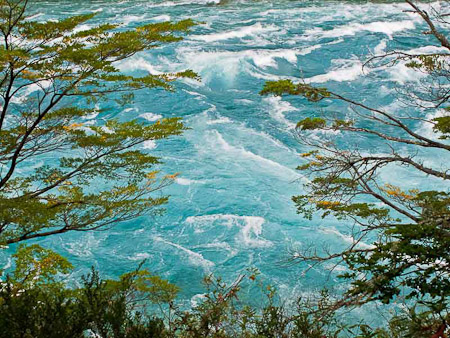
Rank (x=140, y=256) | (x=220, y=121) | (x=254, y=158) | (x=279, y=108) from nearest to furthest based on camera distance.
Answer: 1. (x=140, y=256)
2. (x=254, y=158)
3. (x=220, y=121)
4. (x=279, y=108)

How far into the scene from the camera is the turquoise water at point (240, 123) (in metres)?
11.2

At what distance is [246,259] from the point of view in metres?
10.9

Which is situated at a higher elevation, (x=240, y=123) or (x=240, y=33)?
(x=240, y=33)

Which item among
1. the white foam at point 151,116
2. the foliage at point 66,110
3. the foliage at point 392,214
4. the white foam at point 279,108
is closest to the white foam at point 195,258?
the foliage at point 66,110

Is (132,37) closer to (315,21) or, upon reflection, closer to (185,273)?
(185,273)

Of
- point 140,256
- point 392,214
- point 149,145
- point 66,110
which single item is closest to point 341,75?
point 149,145

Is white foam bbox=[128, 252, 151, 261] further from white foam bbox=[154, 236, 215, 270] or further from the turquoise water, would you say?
white foam bbox=[154, 236, 215, 270]

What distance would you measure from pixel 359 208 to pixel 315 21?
71.7 ft

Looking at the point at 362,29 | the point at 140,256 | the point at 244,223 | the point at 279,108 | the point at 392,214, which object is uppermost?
the point at 362,29

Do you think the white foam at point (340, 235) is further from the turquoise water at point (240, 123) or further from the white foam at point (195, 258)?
the white foam at point (195, 258)

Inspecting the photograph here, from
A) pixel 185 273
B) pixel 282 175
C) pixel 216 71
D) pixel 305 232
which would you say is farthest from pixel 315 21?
pixel 185 273

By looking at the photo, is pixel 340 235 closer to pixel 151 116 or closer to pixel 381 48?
pixel 151 116

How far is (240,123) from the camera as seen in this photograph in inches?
695

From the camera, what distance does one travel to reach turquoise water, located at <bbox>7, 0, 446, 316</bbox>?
440 inches
